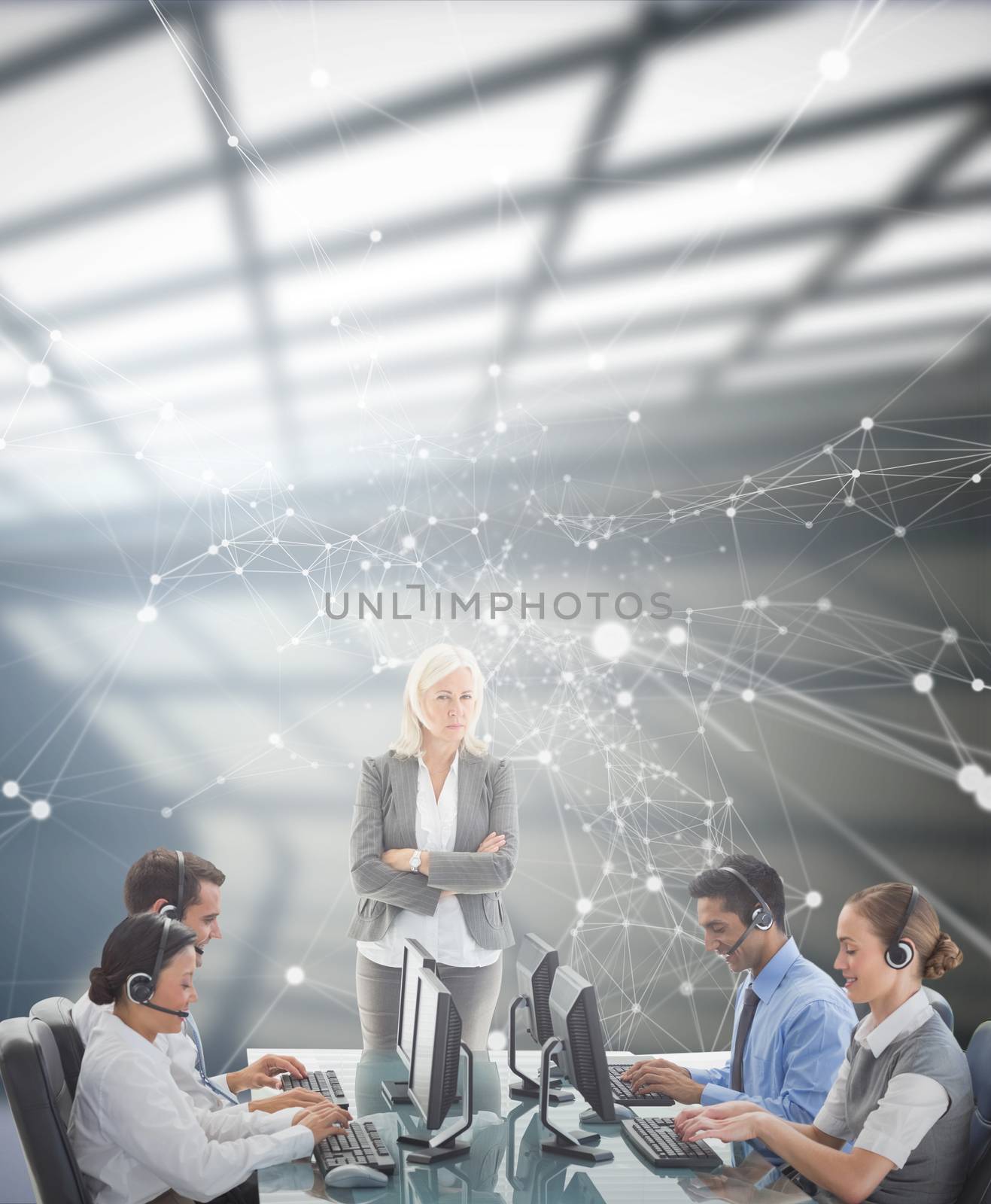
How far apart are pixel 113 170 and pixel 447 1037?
3.82 metres

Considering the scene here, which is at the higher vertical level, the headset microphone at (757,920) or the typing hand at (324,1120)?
the headset microphone at (757,920)

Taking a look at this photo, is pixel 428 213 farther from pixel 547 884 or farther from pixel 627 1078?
pixel 627 1078

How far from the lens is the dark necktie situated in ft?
9.86

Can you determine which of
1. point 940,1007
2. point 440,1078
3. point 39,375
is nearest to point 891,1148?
point 940,1007

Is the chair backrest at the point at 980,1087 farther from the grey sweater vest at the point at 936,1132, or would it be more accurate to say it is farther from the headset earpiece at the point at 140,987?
the headset earpiece at the point at 140,987

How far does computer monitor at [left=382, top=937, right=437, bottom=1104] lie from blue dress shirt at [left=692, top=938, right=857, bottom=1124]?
28.4 inches

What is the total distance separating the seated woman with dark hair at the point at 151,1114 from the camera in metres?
2.29

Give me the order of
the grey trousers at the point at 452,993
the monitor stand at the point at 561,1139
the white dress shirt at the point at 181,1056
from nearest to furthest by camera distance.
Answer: the monitor stand at the point at 561,1139, the white dress shirt at the point at 181,1056, the grey trousers at the point at 452,993

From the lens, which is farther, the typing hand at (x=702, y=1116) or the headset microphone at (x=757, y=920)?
the headset microphone at (x=757, y=920)

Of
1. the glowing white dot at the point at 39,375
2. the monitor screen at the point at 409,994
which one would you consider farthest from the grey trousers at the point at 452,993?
the glowing white dot at the point at 39,375

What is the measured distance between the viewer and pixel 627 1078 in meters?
2.91

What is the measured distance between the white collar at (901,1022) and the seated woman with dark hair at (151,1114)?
114cm

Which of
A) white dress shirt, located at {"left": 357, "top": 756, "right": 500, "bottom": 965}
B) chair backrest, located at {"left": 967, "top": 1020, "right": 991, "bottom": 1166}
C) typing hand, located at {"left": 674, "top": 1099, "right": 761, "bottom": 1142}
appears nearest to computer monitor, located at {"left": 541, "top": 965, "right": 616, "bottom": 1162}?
typing hand, located at {"left": 674, "top": 1099, "right": 761, "bottom": 1142}

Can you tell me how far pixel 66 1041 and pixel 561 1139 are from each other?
3.60ft
